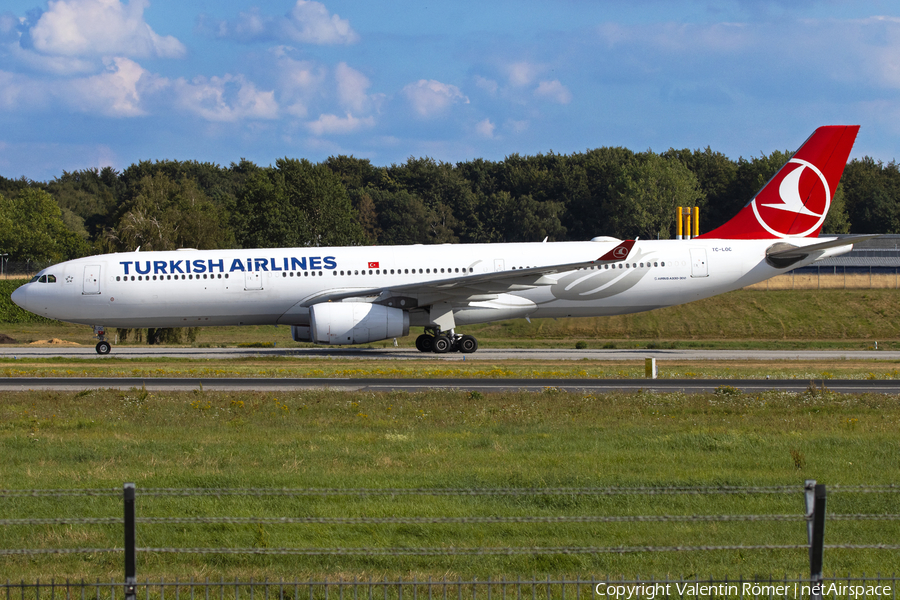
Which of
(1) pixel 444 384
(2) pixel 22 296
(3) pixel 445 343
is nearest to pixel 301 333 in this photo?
(3) pixel 445 343

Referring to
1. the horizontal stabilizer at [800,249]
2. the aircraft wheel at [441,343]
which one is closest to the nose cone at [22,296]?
the aircraft wheel at [441,343]

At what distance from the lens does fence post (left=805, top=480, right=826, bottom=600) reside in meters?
5.32

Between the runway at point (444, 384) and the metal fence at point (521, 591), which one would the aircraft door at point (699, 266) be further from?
the metal fence at point (521, 591)

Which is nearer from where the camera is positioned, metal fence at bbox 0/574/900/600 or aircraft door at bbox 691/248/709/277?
metal fence at bbox 0/574/900/600

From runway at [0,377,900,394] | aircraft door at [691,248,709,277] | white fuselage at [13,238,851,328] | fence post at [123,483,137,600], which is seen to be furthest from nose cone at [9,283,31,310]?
fence post at [123,483,137,600]

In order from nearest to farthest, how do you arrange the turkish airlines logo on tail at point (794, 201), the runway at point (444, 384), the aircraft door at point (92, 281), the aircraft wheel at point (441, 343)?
1. the runway at point (444, 384)
2. the aircraft door at point (92, 281)
3. the aircraft wheel at point (441, 343)
4. the turkish airlines logo on tail at point (794, 201)

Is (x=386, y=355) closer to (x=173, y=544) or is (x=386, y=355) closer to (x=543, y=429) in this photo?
(x=543, y=429)

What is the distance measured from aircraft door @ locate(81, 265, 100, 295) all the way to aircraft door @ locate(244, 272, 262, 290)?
219 inches

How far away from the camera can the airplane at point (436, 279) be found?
31031 mm

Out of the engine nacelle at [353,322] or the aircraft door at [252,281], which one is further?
the aircraft door at [252,281]

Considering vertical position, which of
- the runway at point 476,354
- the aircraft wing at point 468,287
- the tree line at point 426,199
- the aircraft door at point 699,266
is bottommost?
the runway at point 476,354

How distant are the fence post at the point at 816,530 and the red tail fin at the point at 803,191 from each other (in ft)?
96.9

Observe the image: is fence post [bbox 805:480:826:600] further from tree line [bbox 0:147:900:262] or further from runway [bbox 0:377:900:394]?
tree line [bbox 0:147:900:262]

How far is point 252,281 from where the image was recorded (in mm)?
31359
